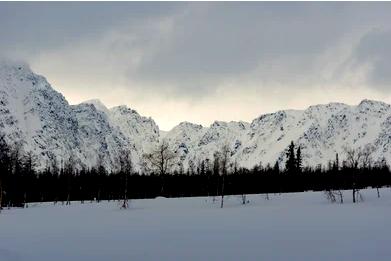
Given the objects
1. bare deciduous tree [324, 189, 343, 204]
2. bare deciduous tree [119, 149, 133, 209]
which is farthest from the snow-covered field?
bare deciduous tree [119, 149, 133, 209]

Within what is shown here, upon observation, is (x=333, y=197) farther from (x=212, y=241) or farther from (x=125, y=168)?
(x=125, y=168)

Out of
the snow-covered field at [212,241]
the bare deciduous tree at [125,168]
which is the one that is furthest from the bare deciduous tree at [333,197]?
the bare deciduous tree at [125,168]

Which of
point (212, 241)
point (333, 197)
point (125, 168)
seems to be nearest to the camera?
point (212, 241)

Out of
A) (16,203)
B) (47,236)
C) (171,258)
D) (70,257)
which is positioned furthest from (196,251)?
(16,203)

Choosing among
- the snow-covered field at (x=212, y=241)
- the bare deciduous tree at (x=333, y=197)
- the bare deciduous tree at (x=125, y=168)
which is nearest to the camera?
the snow-covered field at (x=212, y=241)

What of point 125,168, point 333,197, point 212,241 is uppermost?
point 125,168

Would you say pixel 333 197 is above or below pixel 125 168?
below

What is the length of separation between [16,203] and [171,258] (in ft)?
254

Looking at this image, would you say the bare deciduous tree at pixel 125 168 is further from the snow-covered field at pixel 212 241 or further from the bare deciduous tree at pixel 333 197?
the snow-covered field at pixel 212 241

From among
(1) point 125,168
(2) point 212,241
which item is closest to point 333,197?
(2) point 212,241

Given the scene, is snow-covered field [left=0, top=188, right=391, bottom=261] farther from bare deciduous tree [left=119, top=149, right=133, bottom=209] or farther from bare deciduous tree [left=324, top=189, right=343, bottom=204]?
bare deciduous tree [left=119, top=149, right=133, bottom=209]

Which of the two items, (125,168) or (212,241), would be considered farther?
(125,168)

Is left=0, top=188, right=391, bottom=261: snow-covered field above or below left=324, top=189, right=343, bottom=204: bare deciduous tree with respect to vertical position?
below

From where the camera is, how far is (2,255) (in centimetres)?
2158
